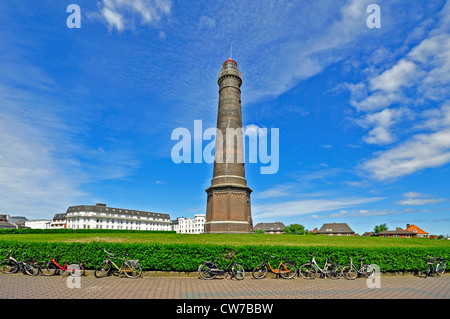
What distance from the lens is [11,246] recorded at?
15406 millimetres

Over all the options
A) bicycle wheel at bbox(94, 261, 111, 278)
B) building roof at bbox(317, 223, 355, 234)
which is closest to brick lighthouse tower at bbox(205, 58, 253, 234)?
bicycle wheel at bbox(94, 261, 111, 278)

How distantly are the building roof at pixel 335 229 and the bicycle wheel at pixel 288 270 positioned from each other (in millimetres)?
113667

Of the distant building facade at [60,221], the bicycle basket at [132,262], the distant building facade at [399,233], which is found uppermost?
the bicycle basket at [132,262]

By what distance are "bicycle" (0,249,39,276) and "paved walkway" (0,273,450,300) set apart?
1.33ft

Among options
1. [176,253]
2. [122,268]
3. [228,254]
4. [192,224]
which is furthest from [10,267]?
[192,224]

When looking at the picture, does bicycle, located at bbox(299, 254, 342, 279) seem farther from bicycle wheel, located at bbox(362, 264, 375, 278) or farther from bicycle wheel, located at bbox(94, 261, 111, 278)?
bicycle wheel, located at bbox(94, 261, 111, 278)

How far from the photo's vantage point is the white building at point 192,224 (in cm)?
13938

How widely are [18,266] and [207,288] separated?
34.3 feet

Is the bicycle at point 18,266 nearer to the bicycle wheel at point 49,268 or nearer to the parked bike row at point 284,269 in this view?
the bicycle wheel at point 49,268

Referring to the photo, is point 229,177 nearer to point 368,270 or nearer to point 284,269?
point 284,269

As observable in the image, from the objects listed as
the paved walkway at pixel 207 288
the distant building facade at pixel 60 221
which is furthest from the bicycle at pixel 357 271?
the distant building facade at pixel 60 221

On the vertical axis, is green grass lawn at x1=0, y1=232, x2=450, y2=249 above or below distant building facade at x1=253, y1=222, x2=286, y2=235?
above

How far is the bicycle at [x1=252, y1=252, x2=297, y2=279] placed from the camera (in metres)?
14.1
